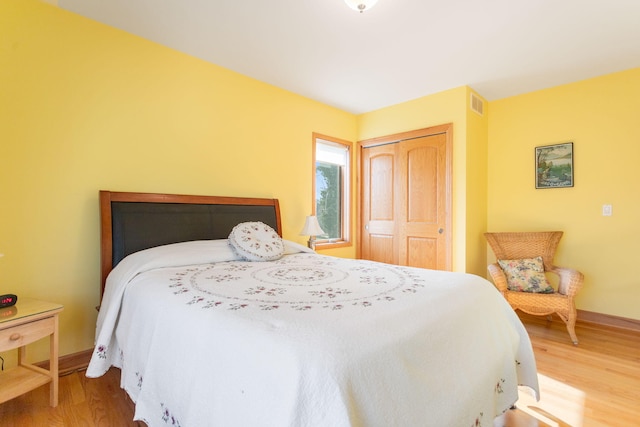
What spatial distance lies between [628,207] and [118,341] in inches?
171

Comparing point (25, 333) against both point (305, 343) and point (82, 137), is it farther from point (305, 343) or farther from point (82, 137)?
point (305, 343)

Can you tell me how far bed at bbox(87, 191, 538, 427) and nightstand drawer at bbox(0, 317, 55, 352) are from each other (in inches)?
11.5

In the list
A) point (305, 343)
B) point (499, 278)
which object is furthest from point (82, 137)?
point (499, 278)

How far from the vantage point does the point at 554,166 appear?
3.36 m

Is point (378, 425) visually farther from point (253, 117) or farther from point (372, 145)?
point (372, 145)

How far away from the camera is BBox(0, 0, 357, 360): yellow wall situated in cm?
199

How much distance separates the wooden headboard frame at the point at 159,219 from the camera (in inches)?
87.0

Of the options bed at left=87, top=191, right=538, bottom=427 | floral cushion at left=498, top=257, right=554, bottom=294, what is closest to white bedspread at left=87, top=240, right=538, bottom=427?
bed at left=87, top=191, right=538, bottom=427

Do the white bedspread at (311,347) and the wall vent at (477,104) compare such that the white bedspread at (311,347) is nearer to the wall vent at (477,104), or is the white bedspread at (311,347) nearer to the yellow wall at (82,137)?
the yellow wall at (82,137)

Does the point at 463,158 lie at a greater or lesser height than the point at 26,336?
greater

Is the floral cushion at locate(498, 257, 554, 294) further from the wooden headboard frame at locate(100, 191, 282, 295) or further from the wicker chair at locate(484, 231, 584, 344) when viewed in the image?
the wooden headboard frame at locate(100, 191, 282, 295)

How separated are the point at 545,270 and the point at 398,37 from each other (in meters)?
2.70

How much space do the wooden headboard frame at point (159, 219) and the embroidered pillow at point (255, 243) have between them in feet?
1.26

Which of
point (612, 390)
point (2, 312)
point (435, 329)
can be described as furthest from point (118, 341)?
point (612, 390)
